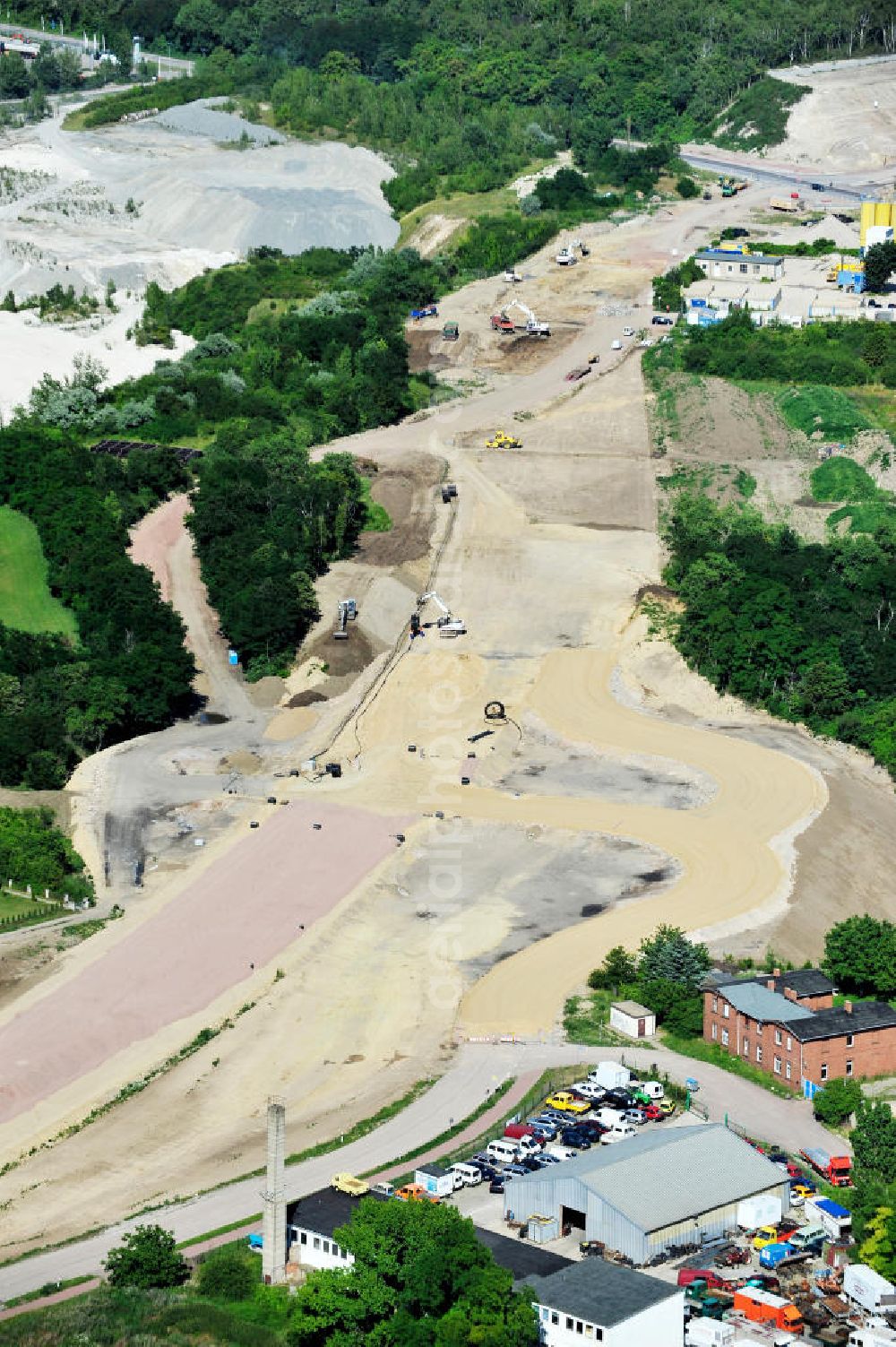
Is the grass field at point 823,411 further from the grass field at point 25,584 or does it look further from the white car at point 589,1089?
the white car at point 589,1089

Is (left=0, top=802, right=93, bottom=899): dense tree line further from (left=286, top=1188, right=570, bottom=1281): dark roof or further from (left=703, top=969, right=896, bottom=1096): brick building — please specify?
(left=286, top=1188, right=570, bottom=1281): dark roof

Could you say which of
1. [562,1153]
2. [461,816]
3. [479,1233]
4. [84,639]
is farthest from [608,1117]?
[84,639]

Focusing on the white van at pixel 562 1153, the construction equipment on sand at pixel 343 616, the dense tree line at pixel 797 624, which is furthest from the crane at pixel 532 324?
the white van at pixel 562 1153

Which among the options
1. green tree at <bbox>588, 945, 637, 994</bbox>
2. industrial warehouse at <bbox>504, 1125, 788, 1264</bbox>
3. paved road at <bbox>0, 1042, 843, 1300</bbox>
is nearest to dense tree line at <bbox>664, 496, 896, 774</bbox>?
green tree at <bbox>588, 945, 637, 994</bbox>

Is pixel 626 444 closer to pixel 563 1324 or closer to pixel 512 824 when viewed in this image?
pixel 512 824

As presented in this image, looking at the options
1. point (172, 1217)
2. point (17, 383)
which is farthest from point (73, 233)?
point (172, 1217)
